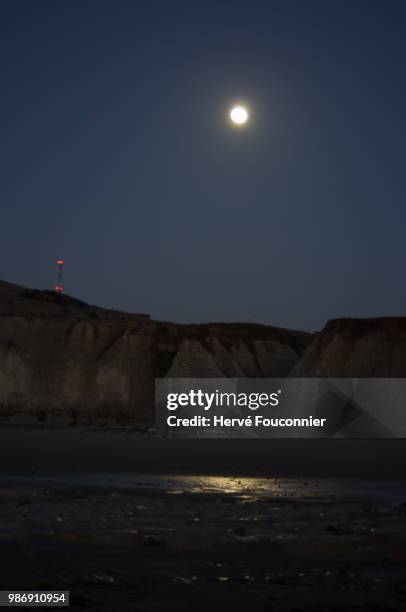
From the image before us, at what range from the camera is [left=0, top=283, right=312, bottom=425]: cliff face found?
255 feet

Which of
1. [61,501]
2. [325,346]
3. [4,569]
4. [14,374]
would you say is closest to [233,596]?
[4,569]

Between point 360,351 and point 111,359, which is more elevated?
point 111,359

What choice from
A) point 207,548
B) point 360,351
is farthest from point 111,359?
point 207,548

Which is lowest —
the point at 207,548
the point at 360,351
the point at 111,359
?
the point at 207,548

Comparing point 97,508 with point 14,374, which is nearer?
point 97,508

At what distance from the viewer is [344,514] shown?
17.2 m

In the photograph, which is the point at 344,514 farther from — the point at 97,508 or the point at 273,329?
the point at 273,329

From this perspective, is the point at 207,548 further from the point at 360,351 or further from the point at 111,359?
the point at 111,359

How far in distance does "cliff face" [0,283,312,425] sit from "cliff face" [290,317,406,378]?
14193mm

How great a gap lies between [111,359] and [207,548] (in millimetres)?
68812

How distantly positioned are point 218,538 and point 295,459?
19.4 m

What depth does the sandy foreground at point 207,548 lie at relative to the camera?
10.4 metres

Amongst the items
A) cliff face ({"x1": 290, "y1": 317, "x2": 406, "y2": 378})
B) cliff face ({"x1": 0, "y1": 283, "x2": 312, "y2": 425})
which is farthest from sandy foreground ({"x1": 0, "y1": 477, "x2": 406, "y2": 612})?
cliff face ({"x1": 0, "y1": 283, "x2": 312, "y2": 425})

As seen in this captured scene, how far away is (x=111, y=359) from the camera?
81688 millimetres
